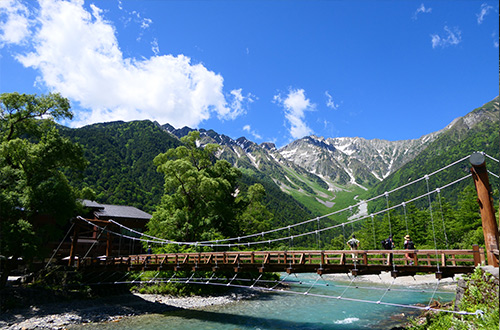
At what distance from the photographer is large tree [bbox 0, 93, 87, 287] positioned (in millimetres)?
16391

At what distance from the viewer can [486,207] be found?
29.6 ft

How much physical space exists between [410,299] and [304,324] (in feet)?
35.7

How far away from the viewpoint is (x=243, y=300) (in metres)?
22.8

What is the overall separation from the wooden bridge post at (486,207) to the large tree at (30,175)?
19.4 metres

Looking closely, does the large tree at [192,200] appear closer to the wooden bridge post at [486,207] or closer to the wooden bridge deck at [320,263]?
the wooden bridge deck at [320,263]

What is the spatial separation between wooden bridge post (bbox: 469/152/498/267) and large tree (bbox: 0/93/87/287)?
19.4 meters

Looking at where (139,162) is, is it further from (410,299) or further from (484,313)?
(484,313)

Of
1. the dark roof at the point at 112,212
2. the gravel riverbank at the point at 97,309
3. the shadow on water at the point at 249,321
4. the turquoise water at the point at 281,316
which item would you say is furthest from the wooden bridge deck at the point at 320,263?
the dark roof at the point at 112,212

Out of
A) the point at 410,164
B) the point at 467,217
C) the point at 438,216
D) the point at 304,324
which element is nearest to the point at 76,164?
the point at 304,324

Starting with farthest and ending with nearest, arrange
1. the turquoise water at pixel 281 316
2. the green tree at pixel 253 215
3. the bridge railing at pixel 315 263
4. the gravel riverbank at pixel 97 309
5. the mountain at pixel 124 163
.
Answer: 1. the mountain at pixel 124 163
2. the green tree at pixel 253 215
3. the turquoise water at pixel 281 316
4. the gravel riverbank at pixel 97 309
5. the bridge railing at pixel 315 263

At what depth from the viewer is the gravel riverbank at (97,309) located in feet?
49.9

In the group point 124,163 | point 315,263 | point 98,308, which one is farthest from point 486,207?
point 124,163

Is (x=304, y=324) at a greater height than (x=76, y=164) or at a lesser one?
lesser

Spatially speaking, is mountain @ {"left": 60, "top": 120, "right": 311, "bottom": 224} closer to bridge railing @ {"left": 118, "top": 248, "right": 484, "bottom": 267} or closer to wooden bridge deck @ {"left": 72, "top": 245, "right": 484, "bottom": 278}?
wooden bridge deck @ {"left": 72, "top": 245, "right": 484, "bottom": 278}
